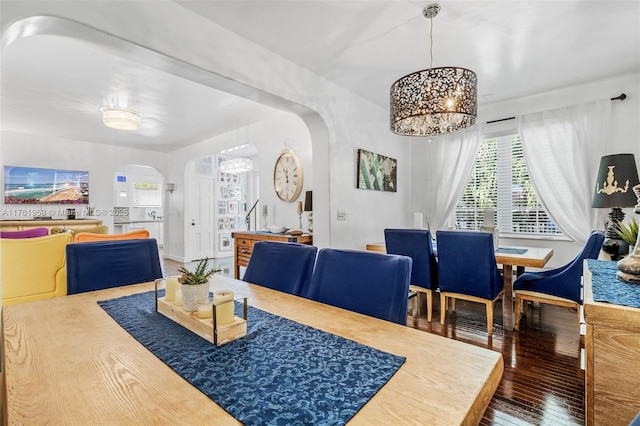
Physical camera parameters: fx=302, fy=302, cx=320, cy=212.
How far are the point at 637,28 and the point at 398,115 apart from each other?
2.13m

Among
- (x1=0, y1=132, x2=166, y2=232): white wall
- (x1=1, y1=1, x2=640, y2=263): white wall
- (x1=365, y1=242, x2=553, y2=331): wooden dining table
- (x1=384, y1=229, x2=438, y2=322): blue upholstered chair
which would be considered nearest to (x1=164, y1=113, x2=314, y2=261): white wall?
(x1=1, y1=1, x2=640, y2=263): white wall

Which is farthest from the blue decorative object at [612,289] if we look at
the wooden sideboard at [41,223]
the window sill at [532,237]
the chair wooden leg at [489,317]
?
the wooden sideboard at [41,223]

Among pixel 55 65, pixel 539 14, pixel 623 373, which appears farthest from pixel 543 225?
pixel 55 65

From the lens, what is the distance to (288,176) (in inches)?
174

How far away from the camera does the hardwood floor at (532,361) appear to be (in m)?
1.71

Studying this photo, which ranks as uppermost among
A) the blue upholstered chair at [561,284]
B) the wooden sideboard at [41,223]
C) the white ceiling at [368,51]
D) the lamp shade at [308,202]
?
the white ceiling at [368,51]

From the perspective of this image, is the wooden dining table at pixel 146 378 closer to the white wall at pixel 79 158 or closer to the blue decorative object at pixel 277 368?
the blue decorative object at pixel 277 368

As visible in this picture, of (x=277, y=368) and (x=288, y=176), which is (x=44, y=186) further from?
(x=277, y=368)

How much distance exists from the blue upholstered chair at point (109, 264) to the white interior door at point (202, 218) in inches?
200

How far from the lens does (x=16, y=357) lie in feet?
2.95

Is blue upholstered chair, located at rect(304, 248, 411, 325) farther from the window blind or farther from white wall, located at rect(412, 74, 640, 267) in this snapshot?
white wall, located at rect(412, 74, 640, 267)

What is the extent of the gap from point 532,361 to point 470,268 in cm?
80

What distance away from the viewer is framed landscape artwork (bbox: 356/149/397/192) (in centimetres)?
372

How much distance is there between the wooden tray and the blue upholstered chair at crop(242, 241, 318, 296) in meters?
0.67
